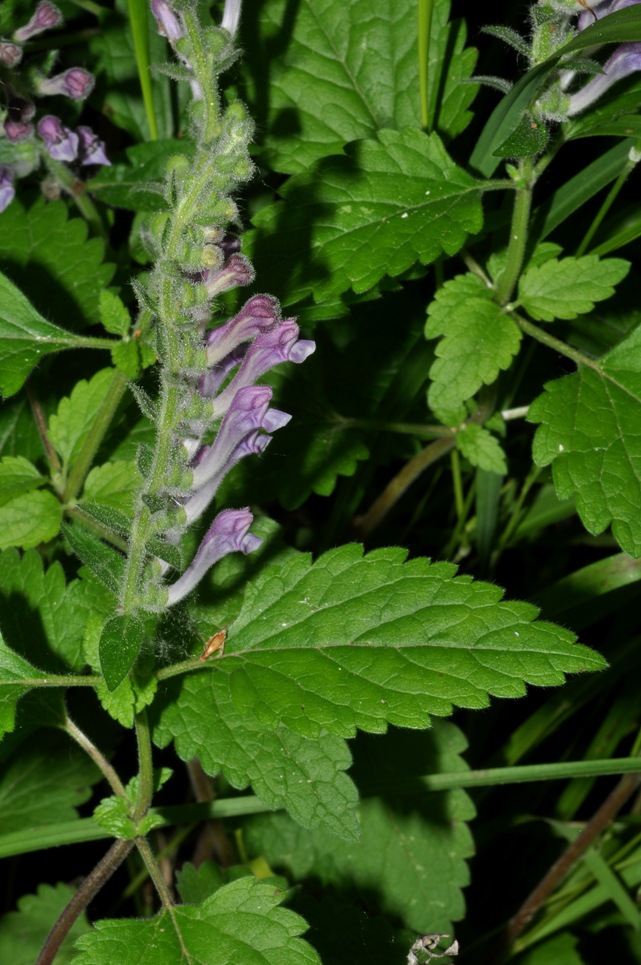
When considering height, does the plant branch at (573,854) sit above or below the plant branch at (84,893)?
below

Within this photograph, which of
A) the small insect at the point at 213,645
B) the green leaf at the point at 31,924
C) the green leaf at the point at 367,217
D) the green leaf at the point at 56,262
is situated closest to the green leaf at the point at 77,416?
the green leaf at the point at 56,262

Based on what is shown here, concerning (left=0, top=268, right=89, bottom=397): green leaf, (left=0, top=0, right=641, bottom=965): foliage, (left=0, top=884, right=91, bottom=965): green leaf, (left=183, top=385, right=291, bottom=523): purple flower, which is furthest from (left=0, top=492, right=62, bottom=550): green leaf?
(left=0, top=884, right=91, bottom=965): green leaf

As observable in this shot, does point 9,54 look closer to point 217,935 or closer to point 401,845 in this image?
point 217,935

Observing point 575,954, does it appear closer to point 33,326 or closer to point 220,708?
point 220,708

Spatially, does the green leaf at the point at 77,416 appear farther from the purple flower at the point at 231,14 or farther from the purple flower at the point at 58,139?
the purple flower at the point at 231,14

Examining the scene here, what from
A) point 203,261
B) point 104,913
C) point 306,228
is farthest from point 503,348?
point 104,913

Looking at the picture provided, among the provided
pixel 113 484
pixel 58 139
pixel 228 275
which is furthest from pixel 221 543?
pixel 58 139
